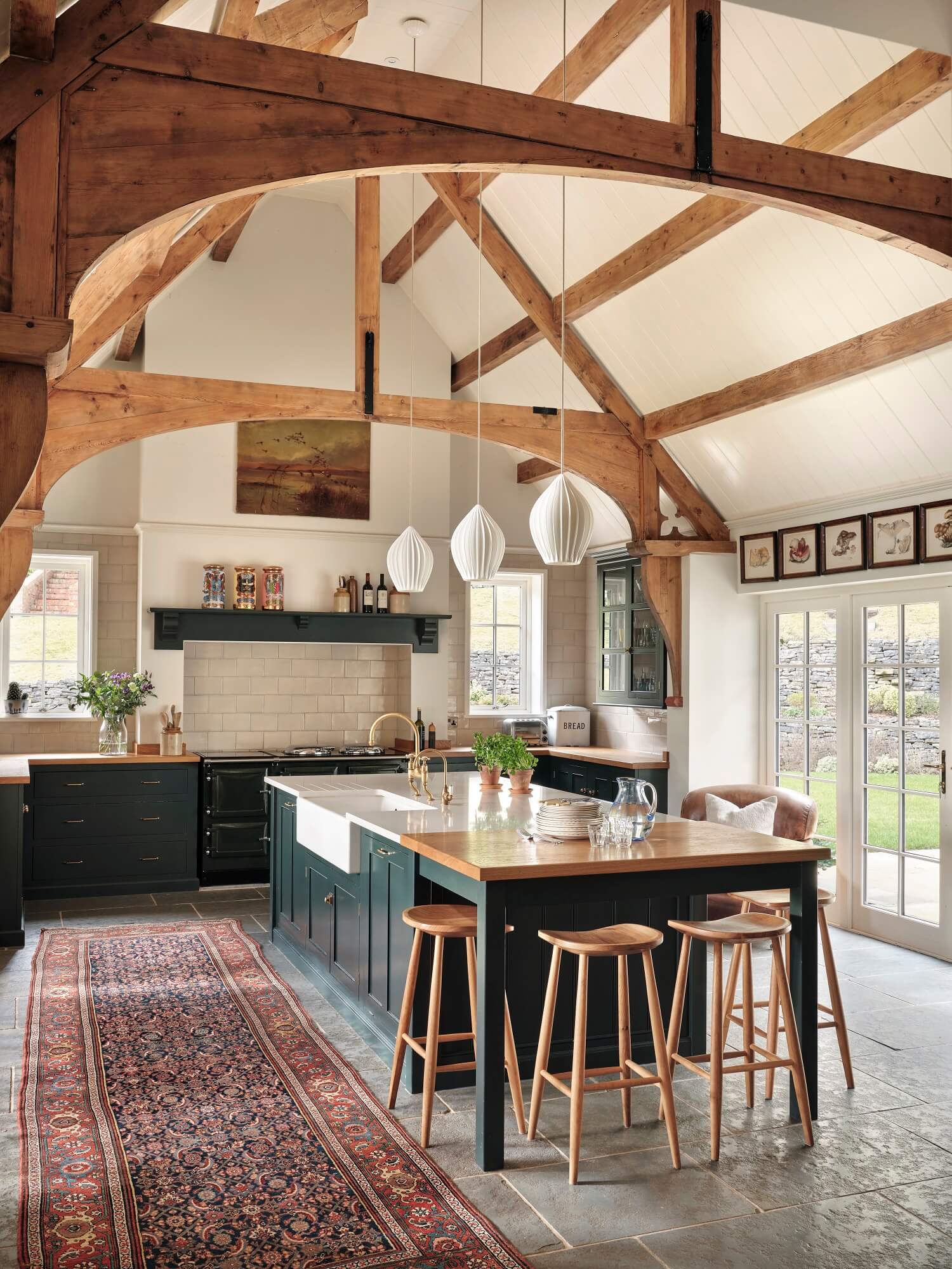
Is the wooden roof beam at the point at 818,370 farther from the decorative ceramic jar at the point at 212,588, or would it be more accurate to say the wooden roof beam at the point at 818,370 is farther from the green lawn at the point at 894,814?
the decorative ceramic jar at the point at 212,588

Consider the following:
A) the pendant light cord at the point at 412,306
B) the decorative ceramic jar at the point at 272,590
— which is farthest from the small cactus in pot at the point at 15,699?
the pendant light cord at the point at 412,306

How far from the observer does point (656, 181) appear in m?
3.42

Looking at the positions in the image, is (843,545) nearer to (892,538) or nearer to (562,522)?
(892,538)

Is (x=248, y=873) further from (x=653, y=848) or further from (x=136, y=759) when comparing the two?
(x=653, y=848)

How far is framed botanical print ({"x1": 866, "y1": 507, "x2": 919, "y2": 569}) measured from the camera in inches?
251

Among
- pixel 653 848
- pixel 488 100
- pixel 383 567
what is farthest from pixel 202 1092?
pixel 383 567

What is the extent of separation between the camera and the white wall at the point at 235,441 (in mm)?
8578

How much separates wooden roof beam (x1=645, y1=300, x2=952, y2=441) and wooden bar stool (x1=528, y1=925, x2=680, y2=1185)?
10.9 ft

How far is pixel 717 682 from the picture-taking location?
316 inches

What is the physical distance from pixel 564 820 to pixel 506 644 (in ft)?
19.6

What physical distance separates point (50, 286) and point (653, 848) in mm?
2697

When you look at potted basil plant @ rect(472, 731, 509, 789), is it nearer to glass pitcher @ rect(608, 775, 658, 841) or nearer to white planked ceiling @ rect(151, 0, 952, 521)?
glass pitcher @ rect(608, 775, 658, 841)

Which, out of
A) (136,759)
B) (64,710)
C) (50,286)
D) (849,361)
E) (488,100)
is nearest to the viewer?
(50,286)

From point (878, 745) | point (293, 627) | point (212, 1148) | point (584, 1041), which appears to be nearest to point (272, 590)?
point (293, 627)
